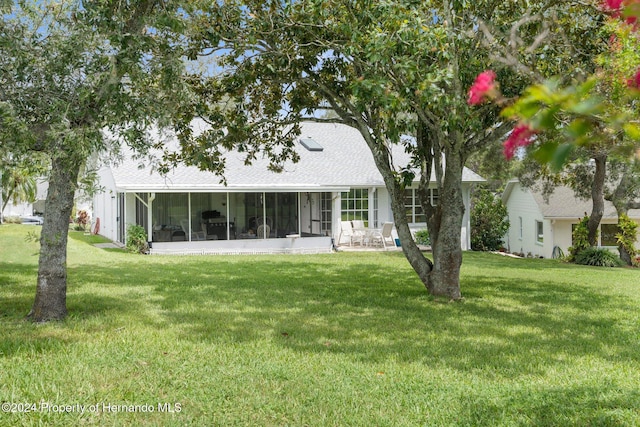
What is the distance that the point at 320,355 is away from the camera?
20.1ft

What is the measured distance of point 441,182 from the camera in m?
10.7

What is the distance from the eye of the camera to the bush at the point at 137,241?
19625mm

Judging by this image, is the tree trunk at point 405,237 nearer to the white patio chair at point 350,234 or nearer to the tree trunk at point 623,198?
the white patio chair at point 350,234

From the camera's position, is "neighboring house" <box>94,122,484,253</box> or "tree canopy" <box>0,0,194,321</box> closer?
"tree canopy" <box>0,0,194,321</box>

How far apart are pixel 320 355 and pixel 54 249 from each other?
4086 millimetres

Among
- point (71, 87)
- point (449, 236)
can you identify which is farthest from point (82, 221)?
point (449, 236)

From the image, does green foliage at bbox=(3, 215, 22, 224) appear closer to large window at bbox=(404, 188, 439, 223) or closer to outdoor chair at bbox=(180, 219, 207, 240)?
outdoor chair at bbox=(180, 219, 207, 240)

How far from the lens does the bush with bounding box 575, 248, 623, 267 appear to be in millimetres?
20547

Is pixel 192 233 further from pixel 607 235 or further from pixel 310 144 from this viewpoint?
pixel 607 235

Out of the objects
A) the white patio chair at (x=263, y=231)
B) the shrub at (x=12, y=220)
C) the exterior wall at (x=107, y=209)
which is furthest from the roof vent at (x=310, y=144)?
the shrub at (x=12, y=220)

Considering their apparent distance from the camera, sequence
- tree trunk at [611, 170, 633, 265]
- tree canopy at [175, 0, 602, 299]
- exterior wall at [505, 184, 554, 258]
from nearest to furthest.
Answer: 1. tree canopy at [175, 0, 602, 299]
2. tree trunk at [611, 170, 633, 265]
3. exterior wall at [505, 184, 554, 258]

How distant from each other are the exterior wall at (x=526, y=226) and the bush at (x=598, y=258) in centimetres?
660

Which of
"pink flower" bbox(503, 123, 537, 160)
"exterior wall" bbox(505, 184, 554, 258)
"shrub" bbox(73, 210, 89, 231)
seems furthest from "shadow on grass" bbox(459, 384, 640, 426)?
"shrub" bbox(73, 210, 89, 231)

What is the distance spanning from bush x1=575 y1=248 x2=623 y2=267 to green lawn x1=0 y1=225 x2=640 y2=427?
919cm
